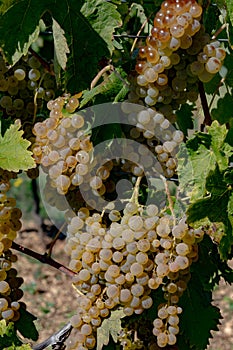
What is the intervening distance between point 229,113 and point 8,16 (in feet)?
1.51

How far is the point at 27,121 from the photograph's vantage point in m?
1.25

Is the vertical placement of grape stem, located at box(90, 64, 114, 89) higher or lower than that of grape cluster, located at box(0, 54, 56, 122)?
higher

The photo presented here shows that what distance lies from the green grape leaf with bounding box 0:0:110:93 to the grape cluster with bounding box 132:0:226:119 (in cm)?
10

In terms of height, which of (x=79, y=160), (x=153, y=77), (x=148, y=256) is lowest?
(x=148, y=256)

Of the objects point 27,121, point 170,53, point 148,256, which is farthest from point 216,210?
point 27,121

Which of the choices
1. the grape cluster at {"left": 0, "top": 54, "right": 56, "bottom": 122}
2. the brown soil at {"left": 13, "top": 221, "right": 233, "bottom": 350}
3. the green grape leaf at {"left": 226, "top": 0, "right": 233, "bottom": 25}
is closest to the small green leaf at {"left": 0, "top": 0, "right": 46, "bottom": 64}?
the grape cluster at {"left": 0, "top": 54, "right": 56, "bottom": 122}

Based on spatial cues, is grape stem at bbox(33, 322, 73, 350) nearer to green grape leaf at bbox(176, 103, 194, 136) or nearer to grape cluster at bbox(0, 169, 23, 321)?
grape cluster at bbox(0, 169, 23, 321)

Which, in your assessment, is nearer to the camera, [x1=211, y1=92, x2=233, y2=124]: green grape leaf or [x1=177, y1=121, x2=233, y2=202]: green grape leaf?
[x1=177, y1=121, x2=233, y2=202]: green grape leaf

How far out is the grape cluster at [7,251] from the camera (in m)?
1.20

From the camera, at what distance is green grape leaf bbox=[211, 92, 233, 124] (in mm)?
1264

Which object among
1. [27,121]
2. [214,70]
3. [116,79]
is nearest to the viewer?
[214,70]

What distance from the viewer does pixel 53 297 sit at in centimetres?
471

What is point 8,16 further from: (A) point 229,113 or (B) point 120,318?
(B) point 120,318

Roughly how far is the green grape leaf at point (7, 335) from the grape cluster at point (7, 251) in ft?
0.09
